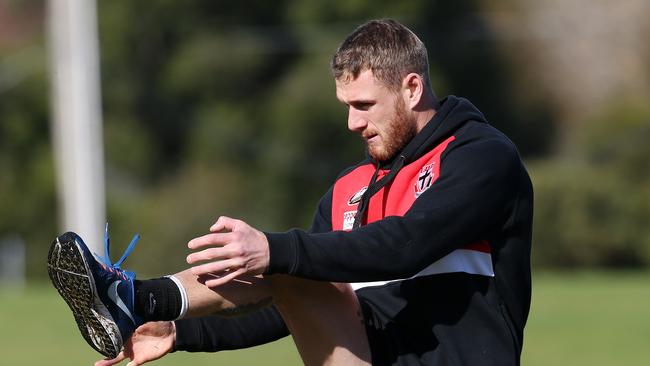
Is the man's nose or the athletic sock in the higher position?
the man's nose

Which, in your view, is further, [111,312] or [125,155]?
[125,155]

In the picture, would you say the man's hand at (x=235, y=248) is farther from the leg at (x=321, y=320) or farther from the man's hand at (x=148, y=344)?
the man's hand at (x=148, y=344)

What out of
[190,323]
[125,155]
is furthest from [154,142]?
[190,323]

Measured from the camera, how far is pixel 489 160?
202 inches

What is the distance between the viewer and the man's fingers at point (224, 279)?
4754mm

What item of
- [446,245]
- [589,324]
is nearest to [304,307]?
[446,245]

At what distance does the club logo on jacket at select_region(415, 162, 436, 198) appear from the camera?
5.23 meters

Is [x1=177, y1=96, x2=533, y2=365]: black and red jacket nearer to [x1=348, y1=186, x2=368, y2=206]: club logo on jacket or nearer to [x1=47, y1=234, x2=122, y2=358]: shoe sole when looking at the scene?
[x1=348, y1=186, x2=368, y2=206]: club logo on jacket

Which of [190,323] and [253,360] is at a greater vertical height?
[190,323]

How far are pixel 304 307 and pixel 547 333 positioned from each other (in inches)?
388

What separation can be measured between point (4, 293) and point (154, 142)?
1613cm

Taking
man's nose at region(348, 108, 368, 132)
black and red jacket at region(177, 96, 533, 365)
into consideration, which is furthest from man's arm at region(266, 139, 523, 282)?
man's nose at region(348, 108, 368, 132)

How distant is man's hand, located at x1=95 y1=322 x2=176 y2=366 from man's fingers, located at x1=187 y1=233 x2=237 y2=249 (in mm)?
842

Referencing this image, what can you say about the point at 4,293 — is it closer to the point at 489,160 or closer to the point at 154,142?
the point at 154,142
